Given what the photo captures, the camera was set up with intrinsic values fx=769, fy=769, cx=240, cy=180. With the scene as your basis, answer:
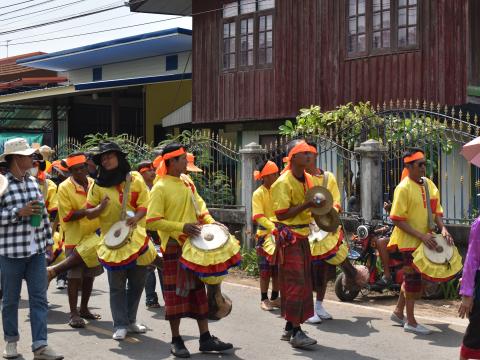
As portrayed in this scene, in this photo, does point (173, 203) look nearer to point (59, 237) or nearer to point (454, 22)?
point (59, 237)

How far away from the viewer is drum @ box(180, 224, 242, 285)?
652 centimetres

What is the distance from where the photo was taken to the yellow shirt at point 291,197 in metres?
7.14

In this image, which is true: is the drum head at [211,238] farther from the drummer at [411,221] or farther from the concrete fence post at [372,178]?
the concrete fence post at [372,178]

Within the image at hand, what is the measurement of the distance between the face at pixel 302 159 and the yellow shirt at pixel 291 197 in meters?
0.13

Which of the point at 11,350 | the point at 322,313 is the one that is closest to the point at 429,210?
the point at 322,313

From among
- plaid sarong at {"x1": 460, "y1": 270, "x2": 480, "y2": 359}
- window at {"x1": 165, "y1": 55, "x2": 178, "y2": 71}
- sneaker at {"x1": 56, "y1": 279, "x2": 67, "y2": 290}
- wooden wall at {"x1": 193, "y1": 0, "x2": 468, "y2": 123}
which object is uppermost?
window at {"x1": 165, "y1": 55, "x2": 178, "y2": 71}

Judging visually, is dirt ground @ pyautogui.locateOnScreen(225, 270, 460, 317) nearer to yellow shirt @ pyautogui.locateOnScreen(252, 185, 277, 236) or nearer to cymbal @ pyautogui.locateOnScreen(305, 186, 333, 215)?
yellow shirt @ pyautogui.locateOnScreen(252, 185, 277, 236)

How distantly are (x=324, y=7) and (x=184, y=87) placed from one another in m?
8.22

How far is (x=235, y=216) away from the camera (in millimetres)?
13648

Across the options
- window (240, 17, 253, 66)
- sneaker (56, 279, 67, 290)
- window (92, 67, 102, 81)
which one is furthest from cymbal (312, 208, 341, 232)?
window (92, 67, 102, 81)

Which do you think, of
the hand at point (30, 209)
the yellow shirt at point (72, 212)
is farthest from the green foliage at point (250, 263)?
the hand at point (30, 209)

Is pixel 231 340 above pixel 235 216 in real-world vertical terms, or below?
below

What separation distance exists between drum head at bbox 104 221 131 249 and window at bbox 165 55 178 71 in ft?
53.4

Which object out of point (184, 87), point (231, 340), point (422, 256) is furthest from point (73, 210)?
point (184, 87)
